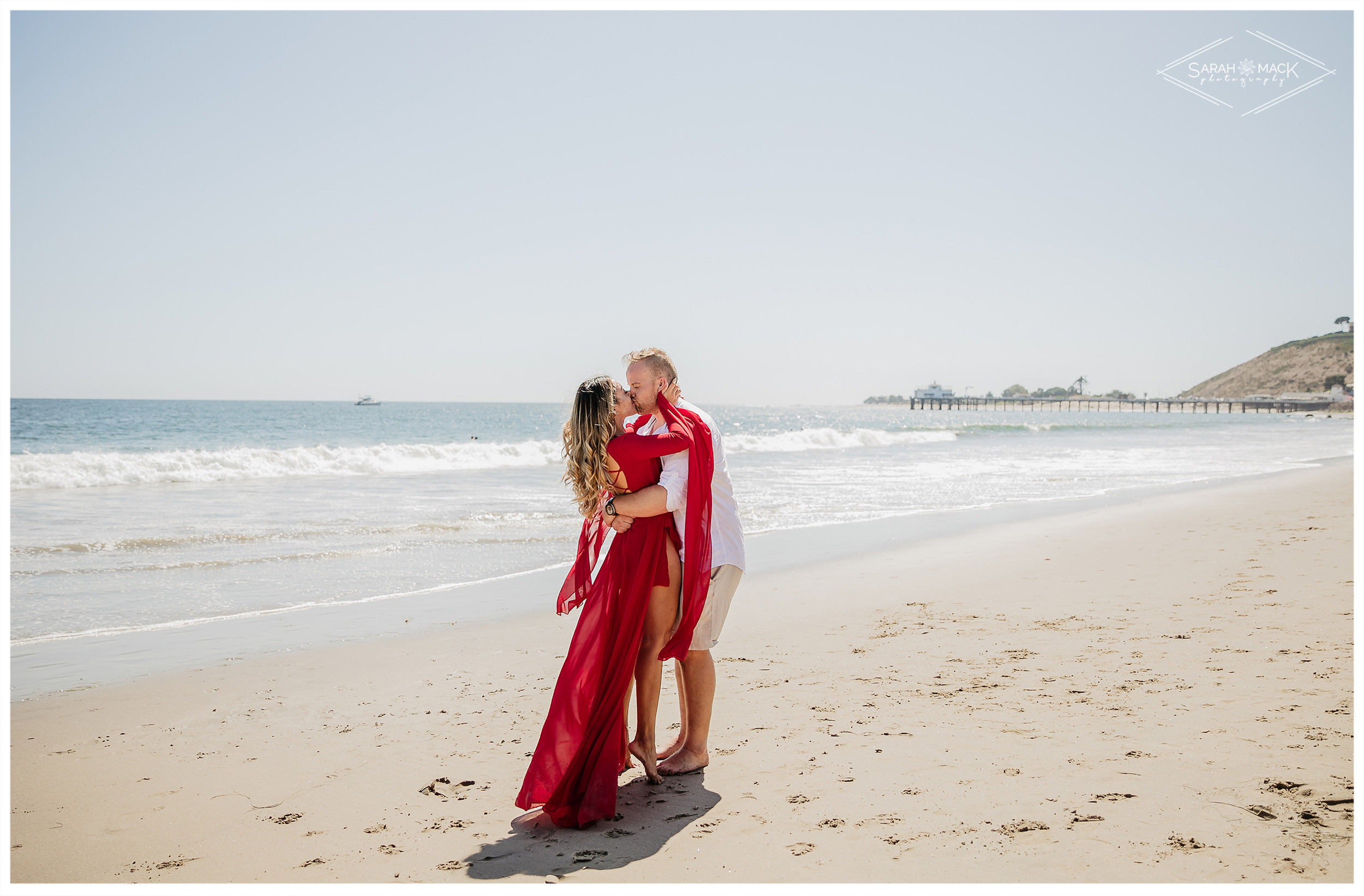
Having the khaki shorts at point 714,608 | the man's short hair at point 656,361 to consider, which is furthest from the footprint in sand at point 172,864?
the man's short hair at point 656,361

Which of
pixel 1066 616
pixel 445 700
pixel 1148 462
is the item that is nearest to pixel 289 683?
pixel 445 700

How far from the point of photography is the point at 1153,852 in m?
2.88

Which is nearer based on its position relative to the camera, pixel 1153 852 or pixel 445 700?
pixel 1153 852

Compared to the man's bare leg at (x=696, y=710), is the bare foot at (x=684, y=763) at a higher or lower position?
lower

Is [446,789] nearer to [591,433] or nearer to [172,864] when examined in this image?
[172,864]

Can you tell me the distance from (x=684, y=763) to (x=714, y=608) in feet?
2.34

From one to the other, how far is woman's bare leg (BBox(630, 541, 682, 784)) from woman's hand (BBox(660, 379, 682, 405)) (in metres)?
0.65

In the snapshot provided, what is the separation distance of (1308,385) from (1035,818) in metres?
164

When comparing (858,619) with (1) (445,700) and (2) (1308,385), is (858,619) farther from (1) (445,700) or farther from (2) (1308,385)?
(2) (1308,385)

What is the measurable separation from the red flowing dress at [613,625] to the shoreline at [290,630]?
2994 millimetres

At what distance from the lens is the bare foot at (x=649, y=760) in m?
3.80

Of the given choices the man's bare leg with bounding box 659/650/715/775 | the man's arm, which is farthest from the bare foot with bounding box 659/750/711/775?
the man's arm

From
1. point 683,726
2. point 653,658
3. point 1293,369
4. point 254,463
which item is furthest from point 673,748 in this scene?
point 1293,369

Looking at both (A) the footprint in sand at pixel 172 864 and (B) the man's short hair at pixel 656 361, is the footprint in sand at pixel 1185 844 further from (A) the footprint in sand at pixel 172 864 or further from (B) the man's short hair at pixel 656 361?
(A) the footprint in sand at pixel 172 864
